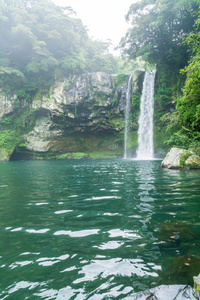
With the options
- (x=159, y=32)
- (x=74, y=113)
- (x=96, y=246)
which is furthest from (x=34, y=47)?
(x=96, y=246)

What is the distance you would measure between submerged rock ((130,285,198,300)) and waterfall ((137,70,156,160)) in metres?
25.0

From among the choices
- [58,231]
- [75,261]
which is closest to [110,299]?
[75,261]

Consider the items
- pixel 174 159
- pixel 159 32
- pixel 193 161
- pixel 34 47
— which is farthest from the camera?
pixel 34 47

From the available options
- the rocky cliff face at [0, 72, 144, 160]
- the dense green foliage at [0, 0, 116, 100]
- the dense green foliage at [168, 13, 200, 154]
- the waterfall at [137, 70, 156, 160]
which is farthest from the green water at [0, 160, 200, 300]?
the dense green foliage at [0, 0, 116, 100]

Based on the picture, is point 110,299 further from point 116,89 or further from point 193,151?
point 116,89

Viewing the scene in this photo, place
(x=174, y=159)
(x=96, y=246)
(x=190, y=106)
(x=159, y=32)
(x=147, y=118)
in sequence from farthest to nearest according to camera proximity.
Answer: (x=147, y=118)
(x=159, y=32)
(x=174, y=159)
(x=190, y=106)
(x=96, y=246)

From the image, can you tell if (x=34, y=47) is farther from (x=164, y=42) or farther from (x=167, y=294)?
(x=167, y=294)

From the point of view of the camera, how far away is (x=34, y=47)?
27.9 m

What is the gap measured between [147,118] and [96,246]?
25.7m

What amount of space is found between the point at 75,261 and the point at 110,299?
70cm

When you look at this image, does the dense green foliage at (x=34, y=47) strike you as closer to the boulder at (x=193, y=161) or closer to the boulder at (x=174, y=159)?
the boulder at (x=174, y=159)

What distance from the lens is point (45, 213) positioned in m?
4.03

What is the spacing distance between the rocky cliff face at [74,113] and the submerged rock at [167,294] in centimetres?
2819

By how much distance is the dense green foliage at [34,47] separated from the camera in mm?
28719
